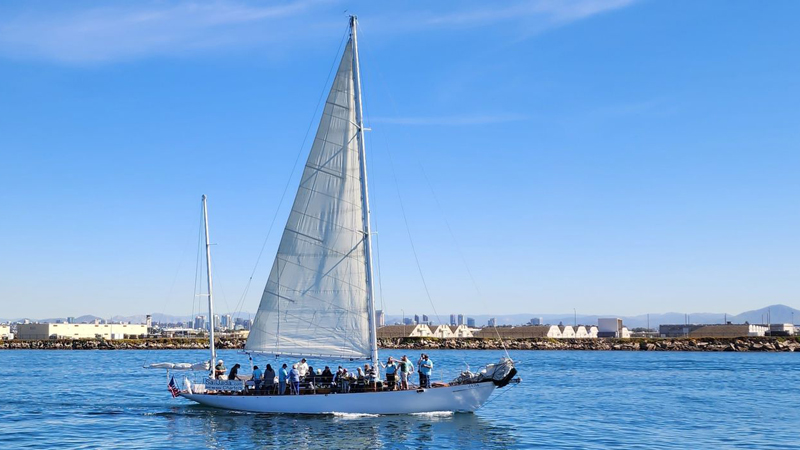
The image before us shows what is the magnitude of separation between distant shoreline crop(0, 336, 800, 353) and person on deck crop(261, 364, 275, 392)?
99.9 m

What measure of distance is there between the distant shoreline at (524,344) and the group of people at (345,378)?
3937 inches

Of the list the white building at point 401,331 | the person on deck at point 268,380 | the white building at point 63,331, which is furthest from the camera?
the white building at point 63,331

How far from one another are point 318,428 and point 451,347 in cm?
10910

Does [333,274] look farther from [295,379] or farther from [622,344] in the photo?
[622,344]

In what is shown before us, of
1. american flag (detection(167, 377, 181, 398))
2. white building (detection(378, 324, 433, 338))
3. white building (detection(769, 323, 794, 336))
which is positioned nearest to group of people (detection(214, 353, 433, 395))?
american flag (detection(167, 377, 181, 398))

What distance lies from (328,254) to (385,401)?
7038 millimetres

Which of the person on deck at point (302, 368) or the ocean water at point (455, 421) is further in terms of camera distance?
the person on deck at point (302, 368)

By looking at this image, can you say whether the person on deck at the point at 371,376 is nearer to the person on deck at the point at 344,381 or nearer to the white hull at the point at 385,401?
the white hull at the point at 385,401

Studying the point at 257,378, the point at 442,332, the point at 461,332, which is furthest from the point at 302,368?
the point at 461,332

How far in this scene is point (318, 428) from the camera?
106 feet

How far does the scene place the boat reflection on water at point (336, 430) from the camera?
2970 cm

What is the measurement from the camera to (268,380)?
36094 mm

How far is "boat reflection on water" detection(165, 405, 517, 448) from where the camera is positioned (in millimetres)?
29703

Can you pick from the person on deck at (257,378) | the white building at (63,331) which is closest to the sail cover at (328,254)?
the person on deck at (257,378)
